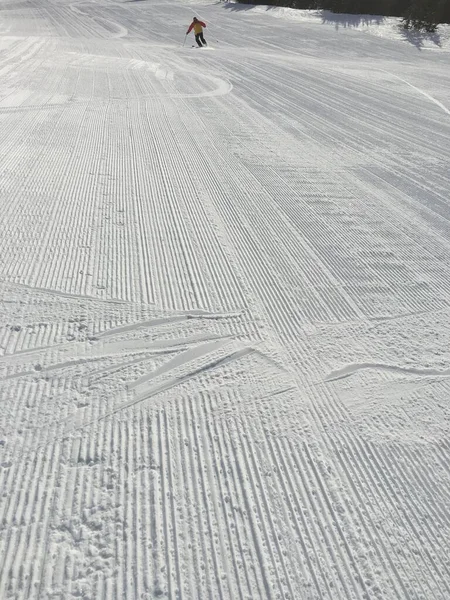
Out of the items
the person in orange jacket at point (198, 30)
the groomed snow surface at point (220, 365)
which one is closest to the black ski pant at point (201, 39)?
the person in orange jacket at point (198, 30)

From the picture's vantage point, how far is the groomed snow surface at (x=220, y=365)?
209 centimetres

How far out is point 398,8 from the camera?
2892 cm

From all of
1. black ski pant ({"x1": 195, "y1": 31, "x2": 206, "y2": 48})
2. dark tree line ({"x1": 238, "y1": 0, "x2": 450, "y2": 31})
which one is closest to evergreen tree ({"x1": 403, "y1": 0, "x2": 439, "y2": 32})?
dark tree line ({"x1": 238, "y1": 0, "x2": 450, "y2": 31})

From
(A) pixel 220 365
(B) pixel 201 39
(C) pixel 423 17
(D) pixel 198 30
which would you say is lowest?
(A) pixel 220 365

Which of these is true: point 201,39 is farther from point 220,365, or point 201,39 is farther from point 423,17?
point 220,365

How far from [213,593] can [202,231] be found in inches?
124

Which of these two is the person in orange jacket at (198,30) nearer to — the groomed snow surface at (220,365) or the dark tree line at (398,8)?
the groomed snow surface at (220,365)

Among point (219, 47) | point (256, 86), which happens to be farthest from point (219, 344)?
point (219, 47)

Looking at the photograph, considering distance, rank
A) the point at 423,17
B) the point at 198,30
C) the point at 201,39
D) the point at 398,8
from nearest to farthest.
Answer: the point at 198,30 → the point at 201,39 → the point at 423,17 → the point at 398,8

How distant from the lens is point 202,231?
15.0ft

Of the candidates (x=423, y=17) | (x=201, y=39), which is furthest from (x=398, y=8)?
(x=201, y=39)

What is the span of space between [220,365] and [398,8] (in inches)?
1277

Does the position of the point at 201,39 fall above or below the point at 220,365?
above

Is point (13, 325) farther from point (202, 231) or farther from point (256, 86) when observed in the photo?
point (256, 86)
